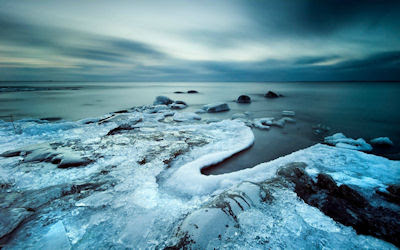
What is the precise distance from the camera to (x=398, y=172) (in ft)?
9.34

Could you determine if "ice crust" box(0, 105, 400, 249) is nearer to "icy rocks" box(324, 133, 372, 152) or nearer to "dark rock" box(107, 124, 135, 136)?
"icy rocks" box(324, 133, 372, 152)

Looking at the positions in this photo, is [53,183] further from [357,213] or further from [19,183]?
[357,213]

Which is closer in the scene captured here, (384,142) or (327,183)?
(327,183)

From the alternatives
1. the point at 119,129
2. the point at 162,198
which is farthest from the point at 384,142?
the point at 119,129

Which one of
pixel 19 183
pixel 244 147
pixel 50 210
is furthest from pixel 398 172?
pixel 19 183

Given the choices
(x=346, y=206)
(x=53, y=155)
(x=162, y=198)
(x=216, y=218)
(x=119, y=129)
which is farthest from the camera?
(x=119, y=129)

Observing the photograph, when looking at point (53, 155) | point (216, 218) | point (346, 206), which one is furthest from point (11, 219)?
point (346, 206)

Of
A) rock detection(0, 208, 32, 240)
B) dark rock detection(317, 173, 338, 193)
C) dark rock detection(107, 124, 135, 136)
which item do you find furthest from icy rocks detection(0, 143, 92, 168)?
dark rock detection(317, 173, 338, 193)

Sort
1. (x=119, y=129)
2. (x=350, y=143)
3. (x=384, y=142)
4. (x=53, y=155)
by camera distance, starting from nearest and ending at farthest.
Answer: (x=53, y=155) < (x=350, y=143) < (x=384, y=142) < (x=119, y=129)

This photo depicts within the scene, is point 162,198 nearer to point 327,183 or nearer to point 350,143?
point 327,183

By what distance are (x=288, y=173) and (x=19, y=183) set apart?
14.5 ft

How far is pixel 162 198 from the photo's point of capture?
225cm

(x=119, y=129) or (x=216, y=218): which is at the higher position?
(x=216, y=218)

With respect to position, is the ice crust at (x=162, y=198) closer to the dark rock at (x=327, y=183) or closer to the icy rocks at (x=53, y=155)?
the icy rocks at (x=53, y=155)
